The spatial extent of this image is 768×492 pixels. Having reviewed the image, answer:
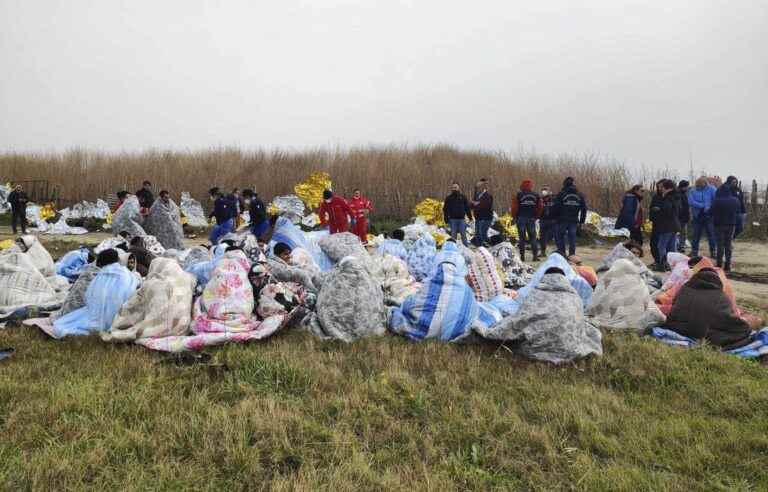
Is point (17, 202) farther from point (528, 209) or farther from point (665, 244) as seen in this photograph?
point (665, 244)

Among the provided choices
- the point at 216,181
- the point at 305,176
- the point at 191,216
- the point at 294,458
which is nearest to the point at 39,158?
the point at 216,181

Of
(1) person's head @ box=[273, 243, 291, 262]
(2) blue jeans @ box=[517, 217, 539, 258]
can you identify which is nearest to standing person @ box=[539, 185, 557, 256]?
(2) blue jeans @ box=[517, 217, 539, 258]

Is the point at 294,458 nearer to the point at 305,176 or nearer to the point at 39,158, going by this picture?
the point at 305,176

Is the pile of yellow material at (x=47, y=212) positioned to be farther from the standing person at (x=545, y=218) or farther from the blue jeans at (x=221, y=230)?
the standing person at (x=545, y=218)

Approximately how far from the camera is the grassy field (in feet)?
8.43

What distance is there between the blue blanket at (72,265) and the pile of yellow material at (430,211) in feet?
34.4

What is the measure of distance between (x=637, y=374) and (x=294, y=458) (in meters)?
2.71

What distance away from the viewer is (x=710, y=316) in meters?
4.67

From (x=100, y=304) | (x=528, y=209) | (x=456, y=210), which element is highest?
A: (x=528, y=209)

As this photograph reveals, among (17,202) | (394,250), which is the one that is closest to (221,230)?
(394,250)

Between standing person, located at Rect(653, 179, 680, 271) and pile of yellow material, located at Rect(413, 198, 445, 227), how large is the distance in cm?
817

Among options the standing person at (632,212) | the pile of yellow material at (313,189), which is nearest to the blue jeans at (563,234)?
the standing person at (632,212)

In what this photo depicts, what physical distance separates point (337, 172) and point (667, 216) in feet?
45.6

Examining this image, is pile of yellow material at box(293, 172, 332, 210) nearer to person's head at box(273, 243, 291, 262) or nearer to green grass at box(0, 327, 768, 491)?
person's head at box(273, 243, 291, 262)
